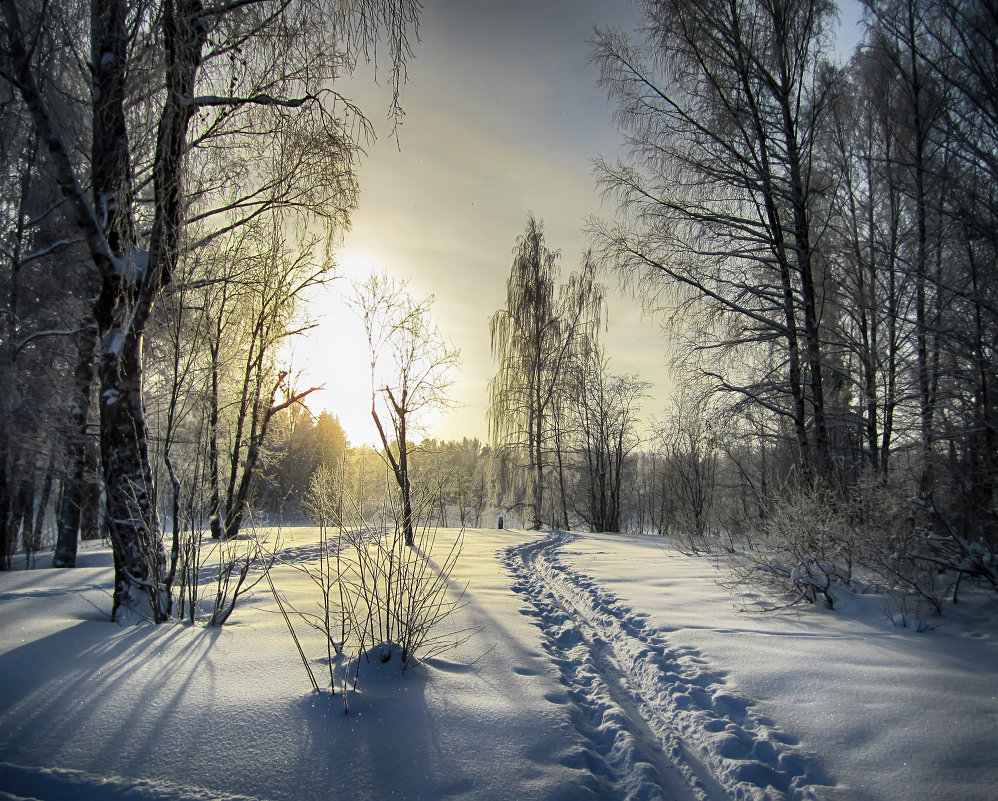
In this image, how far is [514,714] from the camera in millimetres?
→ 2434

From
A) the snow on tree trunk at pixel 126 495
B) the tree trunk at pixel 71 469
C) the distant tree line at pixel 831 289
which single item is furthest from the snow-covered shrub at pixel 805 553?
the tree trunk at pixel 71 469

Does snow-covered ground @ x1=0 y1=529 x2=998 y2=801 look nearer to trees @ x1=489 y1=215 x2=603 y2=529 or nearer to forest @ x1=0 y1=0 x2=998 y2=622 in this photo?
forest @ x1=0 y1=0 x2=998 y2=622

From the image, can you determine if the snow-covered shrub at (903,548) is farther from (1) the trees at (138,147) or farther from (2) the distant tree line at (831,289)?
(1) the trees at (138,147)

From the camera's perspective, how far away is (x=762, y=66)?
635 cm

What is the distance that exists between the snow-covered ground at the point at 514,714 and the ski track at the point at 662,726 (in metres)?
0.01

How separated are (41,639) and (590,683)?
12.0ft

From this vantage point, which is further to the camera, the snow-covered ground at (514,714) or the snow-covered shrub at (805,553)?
the snow-covered shrub at (805,553)

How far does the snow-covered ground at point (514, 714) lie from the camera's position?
1.88 metres

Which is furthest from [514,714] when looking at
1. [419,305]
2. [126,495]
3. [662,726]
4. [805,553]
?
[419,305]

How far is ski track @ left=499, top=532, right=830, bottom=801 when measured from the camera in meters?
2.09

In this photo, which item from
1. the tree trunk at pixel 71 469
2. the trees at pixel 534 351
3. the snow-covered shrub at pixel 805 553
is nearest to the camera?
the snow-covered shrub at pixel 805 553

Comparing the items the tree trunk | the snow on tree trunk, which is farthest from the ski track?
the tree trunk

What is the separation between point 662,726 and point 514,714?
918 millimetres

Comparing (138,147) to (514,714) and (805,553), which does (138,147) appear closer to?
(514,714)
